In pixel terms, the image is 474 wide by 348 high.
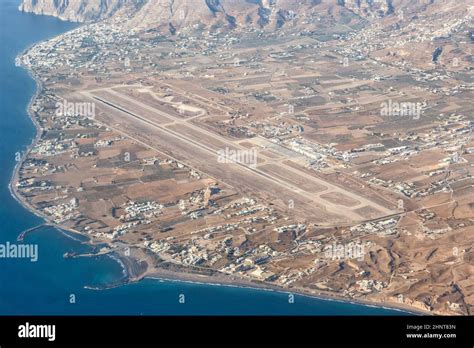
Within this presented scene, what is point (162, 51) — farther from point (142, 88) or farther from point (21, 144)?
point (21, 144)

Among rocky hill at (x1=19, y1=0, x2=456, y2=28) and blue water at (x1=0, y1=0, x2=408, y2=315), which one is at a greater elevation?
rocky hill at (x1=19, y1=0, x2=456, y2=28)
